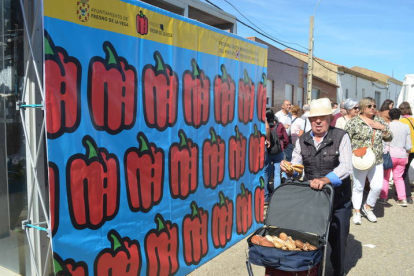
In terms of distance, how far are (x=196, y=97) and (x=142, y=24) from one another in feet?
3.53

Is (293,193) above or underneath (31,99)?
underneath

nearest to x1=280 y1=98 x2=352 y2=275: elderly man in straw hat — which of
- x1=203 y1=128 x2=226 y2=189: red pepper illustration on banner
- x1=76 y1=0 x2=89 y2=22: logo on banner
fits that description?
x1=203 y1=128 x2=226 y2=189: red pepper illustration on banner

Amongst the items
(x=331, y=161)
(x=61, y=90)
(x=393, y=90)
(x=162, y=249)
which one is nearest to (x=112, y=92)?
(x=61, y=90)

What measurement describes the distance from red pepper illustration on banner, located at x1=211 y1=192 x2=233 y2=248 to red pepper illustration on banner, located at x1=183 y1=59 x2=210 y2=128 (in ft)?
3.48

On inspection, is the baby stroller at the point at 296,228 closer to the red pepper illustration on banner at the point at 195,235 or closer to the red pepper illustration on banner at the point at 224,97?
the red pepper illustration on banner at the point at 195,235

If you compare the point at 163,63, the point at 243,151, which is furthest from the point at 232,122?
the point at 163,63

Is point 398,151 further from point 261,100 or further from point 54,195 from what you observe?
point 54,195

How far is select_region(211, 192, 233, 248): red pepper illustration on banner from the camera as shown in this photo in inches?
184

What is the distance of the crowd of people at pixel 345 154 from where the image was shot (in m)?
3.79

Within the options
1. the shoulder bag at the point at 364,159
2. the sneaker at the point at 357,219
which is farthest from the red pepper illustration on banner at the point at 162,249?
the sneaker at the point at 357,219

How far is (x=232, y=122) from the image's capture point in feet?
16.3

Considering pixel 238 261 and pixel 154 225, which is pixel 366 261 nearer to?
pixel 238 261

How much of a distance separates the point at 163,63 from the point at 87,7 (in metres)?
0.97

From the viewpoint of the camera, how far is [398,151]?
7.45m
